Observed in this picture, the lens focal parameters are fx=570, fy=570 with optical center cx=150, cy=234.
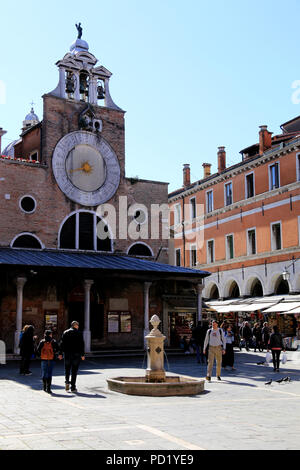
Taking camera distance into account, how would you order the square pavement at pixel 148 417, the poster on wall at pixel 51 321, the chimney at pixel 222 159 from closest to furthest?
1. the square pavement at pixel 148 417
2. the poster on wall at pixel 51 321
3. the chimney at pixel 222 159

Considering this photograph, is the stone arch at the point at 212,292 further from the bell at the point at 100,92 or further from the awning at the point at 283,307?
the bell at the point at 100,92

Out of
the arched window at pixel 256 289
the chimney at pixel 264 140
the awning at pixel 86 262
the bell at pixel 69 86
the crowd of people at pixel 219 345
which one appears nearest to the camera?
the crowd of people at pixel 219 345

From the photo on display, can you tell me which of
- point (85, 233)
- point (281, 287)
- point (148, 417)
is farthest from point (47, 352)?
point (281, 287)

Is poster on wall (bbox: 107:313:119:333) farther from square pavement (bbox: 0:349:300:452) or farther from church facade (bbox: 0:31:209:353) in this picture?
square pavement (bbox: 0:349:300:452)

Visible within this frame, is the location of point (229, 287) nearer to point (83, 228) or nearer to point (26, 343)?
point (83, 228)

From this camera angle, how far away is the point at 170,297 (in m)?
26.5

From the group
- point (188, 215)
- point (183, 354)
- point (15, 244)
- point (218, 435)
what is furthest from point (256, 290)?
point (218, 435)

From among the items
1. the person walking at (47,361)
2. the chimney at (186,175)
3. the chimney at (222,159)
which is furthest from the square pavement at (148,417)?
the chimney at (186,175)

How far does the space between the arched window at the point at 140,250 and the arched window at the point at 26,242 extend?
15.6 feet

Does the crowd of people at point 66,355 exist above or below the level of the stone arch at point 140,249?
below

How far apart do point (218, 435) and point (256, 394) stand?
16.9 ft

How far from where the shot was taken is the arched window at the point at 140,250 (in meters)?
27.4

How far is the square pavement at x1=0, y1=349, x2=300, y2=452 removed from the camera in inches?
268
